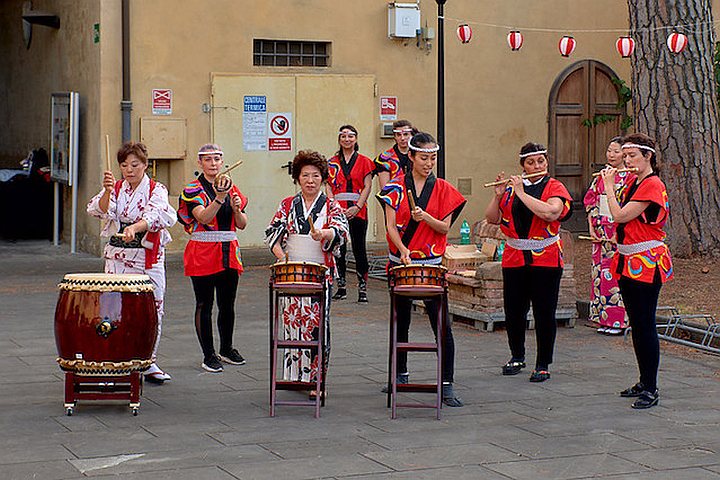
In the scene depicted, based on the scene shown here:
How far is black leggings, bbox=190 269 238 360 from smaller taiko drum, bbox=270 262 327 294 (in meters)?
1.30

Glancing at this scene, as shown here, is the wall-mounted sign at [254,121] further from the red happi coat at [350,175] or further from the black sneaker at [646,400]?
the black sneaker at [646,400]

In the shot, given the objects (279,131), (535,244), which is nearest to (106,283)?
(535,244)

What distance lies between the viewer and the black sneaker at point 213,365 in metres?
9.22

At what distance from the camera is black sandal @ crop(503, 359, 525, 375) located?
360 inches

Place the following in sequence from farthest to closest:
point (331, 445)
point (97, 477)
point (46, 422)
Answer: point (46, 422)
point (331, 445)
point (97, 477)

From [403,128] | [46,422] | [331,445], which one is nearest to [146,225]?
[46,422]

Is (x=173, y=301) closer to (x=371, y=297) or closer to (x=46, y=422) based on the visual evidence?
(x=371, y=297)

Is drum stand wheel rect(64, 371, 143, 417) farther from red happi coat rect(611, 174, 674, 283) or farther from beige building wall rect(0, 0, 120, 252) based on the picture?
beige building wall rect(0, 0, 120, 252)

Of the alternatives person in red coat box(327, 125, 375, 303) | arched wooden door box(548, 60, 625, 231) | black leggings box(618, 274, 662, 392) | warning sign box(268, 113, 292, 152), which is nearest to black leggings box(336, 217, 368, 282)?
person in red coat box(327, 125, 375, 303)

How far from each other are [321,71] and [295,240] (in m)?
9.19

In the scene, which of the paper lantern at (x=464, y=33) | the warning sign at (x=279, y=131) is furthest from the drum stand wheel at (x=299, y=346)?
the paper lantern at (x=464, y=33)

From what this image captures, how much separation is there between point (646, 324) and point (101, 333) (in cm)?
343

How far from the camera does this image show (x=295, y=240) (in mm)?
8523

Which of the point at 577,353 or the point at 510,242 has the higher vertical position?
the point at 510,242
